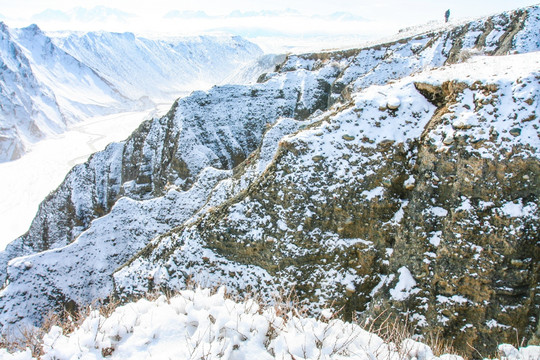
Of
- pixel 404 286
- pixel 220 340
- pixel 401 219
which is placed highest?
pixel 220 340

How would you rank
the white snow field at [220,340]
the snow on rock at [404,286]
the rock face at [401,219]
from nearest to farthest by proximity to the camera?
the white snow field at [220,340] < the rock face at [401,219] < the snow on rock at [404,286]

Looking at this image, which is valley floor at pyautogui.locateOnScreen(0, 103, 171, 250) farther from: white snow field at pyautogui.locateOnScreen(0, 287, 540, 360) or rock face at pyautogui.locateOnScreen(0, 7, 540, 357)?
white snow field at pyautogui.locateOnScreen(0, 287, 540, 360)

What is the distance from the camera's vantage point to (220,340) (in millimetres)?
5230

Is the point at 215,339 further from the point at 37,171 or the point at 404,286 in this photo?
the point at 37,171

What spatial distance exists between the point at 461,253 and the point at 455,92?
19.9ft

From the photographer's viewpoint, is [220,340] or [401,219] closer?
[220,340]

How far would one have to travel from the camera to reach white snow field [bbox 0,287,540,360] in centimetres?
518

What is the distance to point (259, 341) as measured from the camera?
5449mm

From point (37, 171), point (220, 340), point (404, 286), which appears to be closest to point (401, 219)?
point (404, 286)

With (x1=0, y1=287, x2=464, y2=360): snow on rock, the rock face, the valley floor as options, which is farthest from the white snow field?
the valley floor

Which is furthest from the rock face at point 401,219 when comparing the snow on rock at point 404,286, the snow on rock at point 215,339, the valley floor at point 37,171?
the valley floor at point 37,171

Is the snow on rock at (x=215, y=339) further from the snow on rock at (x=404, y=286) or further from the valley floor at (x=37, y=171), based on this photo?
the valley floor at (x=37, y=171)

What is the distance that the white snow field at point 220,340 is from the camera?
5176mm

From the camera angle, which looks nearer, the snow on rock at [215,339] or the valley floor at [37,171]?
the snow on rock at [215,339]
